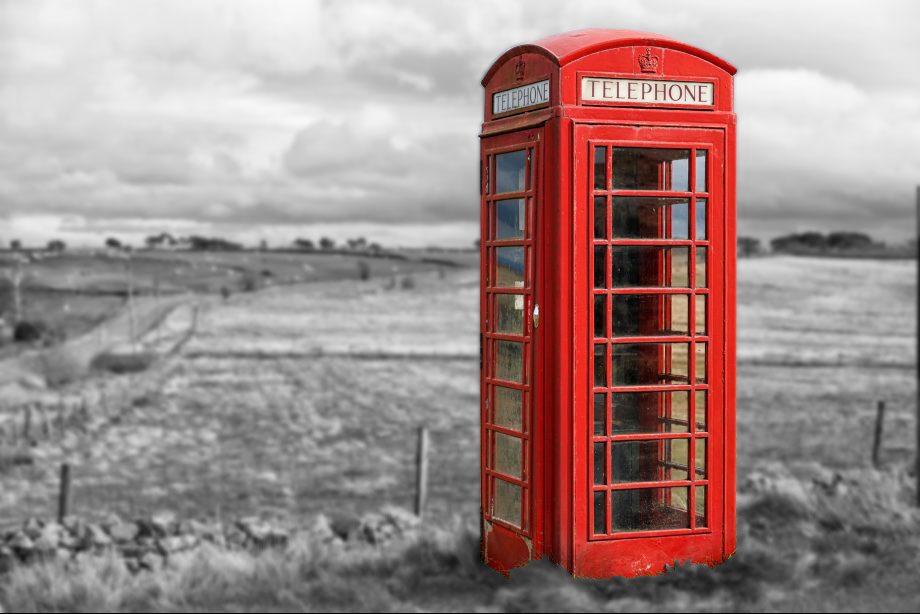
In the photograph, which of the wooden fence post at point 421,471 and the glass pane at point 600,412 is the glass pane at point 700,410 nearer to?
the glass pane at point 600,412

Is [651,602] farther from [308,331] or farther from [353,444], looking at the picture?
[308,331]

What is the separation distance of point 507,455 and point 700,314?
628 millimetres

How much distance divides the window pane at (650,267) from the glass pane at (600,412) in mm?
288

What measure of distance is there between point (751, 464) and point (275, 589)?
31.2 ft

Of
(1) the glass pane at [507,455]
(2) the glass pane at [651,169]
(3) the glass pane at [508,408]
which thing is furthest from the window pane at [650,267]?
(1) the glass pane at [507,455]

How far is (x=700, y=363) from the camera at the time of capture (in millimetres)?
2584

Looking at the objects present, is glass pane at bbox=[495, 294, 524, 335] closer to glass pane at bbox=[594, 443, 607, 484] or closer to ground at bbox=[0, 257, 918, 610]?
glass pane at bbox=[594, 443, 607, 484]

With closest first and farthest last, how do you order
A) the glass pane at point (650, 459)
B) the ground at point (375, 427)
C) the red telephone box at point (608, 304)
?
1. the red telephone box at point (608, 304)
2. the glass pane at point (650, 459)
3. the ground at point (375, 427)

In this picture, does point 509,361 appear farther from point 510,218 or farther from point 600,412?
point 510,218

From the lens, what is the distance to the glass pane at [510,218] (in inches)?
100

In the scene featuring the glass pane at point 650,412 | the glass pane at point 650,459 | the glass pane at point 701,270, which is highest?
the glass pane at point 701,270

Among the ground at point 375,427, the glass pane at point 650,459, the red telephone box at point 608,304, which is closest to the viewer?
the red telephone box at point 608,304

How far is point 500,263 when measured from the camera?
8.60 feet

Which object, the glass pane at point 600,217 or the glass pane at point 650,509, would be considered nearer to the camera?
the glass pane at point 600,217
